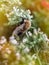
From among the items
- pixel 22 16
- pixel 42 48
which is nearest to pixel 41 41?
pixel 42 48

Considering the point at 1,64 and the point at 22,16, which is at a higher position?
the point at 22,16

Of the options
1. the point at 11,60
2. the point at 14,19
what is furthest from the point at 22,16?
the point at 11,60

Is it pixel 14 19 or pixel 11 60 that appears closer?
pixel 11 60

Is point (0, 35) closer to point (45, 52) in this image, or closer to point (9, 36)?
point (9, 36)

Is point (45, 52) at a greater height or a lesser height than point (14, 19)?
lesser

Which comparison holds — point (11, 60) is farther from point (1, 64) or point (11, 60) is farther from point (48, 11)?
point (48, 11)

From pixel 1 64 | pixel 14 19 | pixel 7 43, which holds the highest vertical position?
pixel 14 19

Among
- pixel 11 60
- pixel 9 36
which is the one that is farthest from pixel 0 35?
pixel 11 60

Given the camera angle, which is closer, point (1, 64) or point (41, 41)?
point (1, 64)

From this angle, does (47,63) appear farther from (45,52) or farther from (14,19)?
(14,19)
